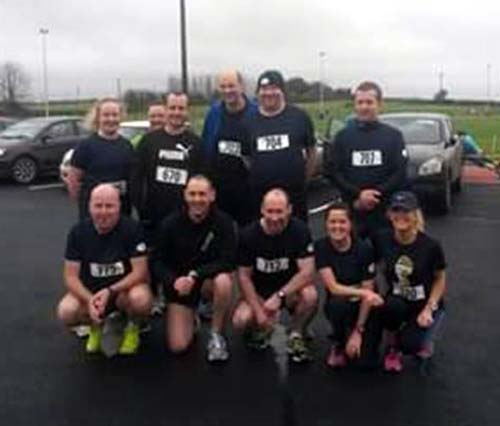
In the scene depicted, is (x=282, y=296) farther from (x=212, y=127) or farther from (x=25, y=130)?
(x=25, y=130)

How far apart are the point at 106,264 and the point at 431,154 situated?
8625mm

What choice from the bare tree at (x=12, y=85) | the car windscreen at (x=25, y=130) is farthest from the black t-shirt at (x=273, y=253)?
the bare tree at (x=12, y=85)

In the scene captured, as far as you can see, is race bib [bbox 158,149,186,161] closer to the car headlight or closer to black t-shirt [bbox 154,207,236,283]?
black t-shirt [bbox 154,207,236,283]

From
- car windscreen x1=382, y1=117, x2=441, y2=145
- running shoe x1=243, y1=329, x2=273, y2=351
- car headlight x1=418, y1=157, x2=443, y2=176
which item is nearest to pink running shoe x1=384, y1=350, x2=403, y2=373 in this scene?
running shoe x1=243, y1=329, x2=273, y2=351

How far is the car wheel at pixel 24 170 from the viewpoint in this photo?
20.5m

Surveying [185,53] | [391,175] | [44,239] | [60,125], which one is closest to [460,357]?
[391,175]

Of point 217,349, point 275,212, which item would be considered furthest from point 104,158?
point 217,349

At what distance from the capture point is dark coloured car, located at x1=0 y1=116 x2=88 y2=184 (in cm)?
2033

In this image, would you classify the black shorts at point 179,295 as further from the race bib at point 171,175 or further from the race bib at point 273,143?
the race bib at point 273,143

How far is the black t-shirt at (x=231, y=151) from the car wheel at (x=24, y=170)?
14302 mm

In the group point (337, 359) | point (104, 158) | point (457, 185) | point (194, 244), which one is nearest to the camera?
point (337, 359)

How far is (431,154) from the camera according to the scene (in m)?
14.0

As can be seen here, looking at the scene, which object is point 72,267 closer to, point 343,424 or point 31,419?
point 31,419

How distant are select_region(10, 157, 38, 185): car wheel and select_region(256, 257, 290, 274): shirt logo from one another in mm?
15047
